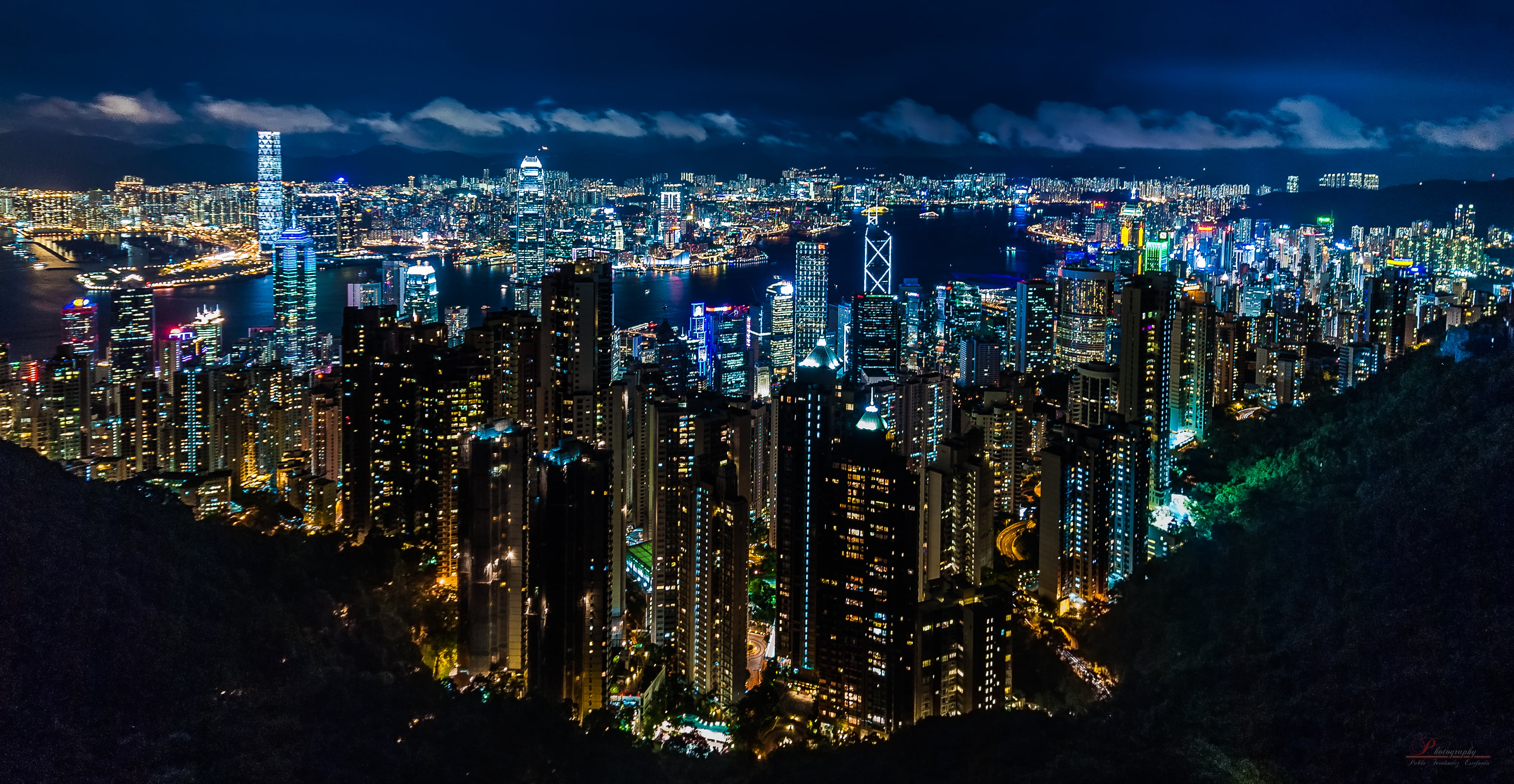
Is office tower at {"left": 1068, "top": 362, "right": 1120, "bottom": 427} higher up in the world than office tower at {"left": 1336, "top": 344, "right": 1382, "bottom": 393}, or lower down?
lower down

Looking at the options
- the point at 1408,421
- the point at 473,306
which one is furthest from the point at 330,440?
the point at 1408,421

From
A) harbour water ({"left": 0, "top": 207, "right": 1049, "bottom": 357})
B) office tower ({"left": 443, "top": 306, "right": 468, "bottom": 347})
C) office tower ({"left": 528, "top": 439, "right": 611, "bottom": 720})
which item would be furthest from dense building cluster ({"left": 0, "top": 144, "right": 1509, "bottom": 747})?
harbour water ({"left": 0, "top": 207, "right": 1049, "bottom": 357})

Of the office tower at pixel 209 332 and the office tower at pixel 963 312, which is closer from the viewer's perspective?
the office tower at pixel 209 332

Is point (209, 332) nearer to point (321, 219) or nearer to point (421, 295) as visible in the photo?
point (421, 295)

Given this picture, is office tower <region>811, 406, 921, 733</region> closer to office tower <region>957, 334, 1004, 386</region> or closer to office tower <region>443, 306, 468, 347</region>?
office tower <region>443, 306, 468, 347</region>

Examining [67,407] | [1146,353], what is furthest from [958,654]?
[67,407]

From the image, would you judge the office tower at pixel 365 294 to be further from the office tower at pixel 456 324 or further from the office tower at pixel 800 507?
the office tower at pixel 800 507

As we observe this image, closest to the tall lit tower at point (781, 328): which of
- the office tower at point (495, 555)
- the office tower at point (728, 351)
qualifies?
the office tower at point (728, 351)
